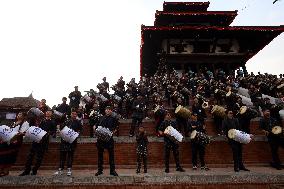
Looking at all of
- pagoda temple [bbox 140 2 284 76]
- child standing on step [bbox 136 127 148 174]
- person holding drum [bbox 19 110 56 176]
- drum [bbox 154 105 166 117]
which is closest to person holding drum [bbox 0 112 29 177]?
person holding drum [bbox 19 110 56 176]

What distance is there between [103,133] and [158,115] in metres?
3.65

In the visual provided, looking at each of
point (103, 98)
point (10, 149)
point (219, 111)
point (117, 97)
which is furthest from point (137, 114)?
point (10, 149)

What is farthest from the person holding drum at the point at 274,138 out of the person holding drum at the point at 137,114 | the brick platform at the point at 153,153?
the person holding drum at the point at 137,114

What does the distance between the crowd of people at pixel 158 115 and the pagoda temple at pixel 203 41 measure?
23.4 feet

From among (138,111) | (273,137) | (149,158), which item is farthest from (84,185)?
(273,137)

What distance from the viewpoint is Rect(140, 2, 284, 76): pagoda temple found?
24.9 metres

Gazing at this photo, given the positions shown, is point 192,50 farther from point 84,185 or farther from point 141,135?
point 84,185

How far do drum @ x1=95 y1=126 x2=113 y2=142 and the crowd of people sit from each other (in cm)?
25

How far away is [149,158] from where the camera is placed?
1094cm

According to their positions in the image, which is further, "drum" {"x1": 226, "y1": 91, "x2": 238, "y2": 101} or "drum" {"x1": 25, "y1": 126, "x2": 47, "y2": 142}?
"drum" {"x1": 226, "y1": 91, "x2": 238, "y2": 101}

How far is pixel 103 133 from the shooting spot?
29.6 ft

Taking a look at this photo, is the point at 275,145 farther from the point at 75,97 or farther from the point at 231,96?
the point at 75,97

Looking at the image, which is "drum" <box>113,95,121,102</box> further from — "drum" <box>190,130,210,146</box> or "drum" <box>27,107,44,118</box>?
"drum" <box>190,130,210,146</box>

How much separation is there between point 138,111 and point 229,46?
1667 centimetres
